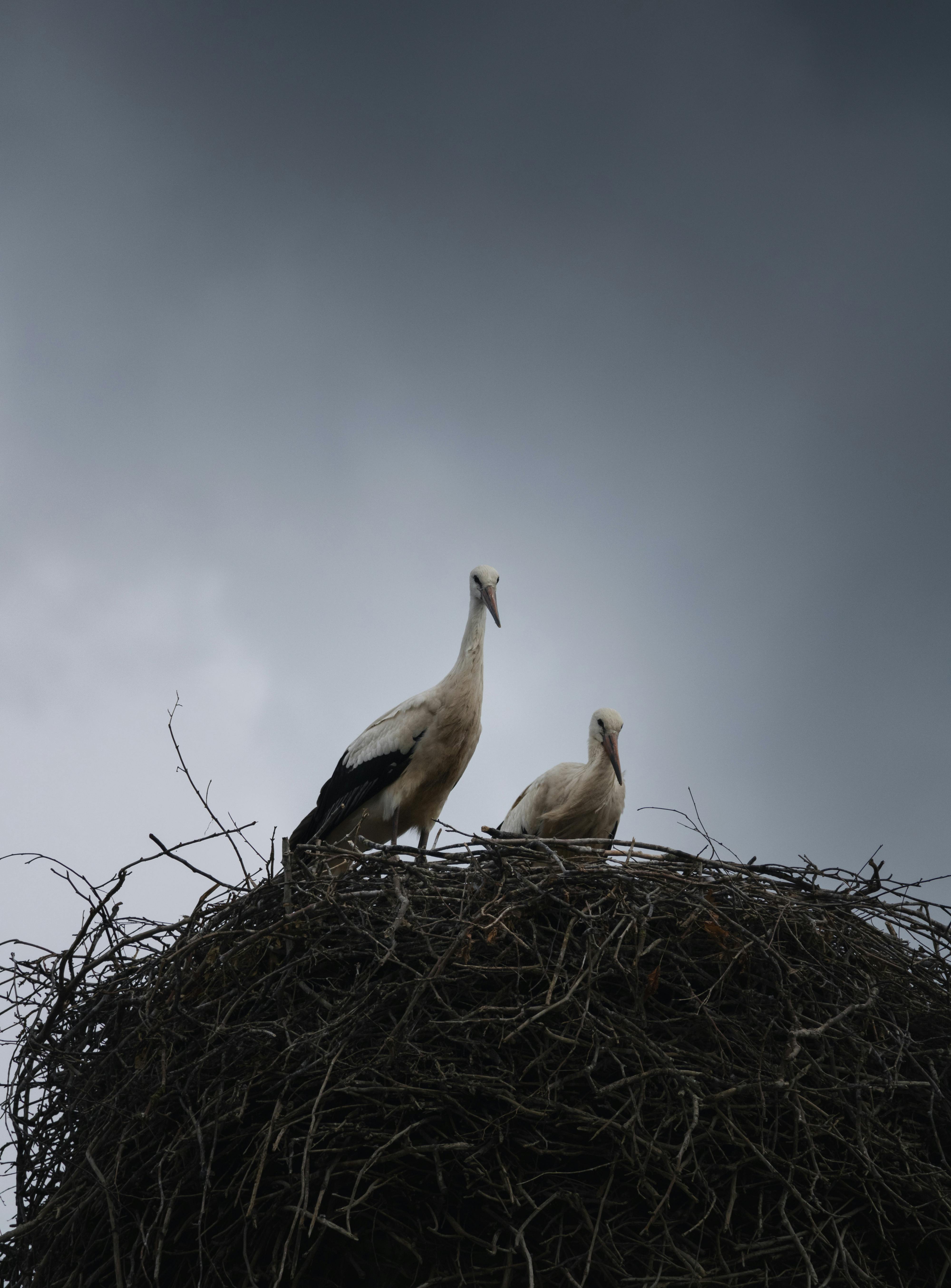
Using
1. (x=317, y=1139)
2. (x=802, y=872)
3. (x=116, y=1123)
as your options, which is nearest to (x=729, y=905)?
(x=802, y=872)

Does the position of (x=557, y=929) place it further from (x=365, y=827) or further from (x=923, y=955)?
(x=365, y=827)

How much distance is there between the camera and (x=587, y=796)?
5.15 metres

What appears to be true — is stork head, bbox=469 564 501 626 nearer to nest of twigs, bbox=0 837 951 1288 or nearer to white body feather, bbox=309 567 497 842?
white body feather, bbox=309 567 497 842

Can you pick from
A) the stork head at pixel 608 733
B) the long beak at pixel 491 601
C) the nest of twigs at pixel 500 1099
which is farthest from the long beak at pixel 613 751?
the nest of twigs at pixel 500 1099

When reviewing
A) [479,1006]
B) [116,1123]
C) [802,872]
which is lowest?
[116,1123]

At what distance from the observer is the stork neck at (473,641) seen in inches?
217

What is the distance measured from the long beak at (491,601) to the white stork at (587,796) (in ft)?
2.35

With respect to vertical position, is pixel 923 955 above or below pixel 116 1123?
above

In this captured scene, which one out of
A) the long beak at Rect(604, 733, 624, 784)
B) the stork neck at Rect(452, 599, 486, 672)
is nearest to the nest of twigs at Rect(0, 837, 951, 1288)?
the long beak at Rect(604, 733, 624, 784)

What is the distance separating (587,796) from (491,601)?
115 cm

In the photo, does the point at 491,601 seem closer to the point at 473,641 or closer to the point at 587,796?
the point at 473,641

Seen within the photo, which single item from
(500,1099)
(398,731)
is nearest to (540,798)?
(398,731)

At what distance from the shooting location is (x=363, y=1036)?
9.34 feet

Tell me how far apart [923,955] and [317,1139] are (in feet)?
6.51
